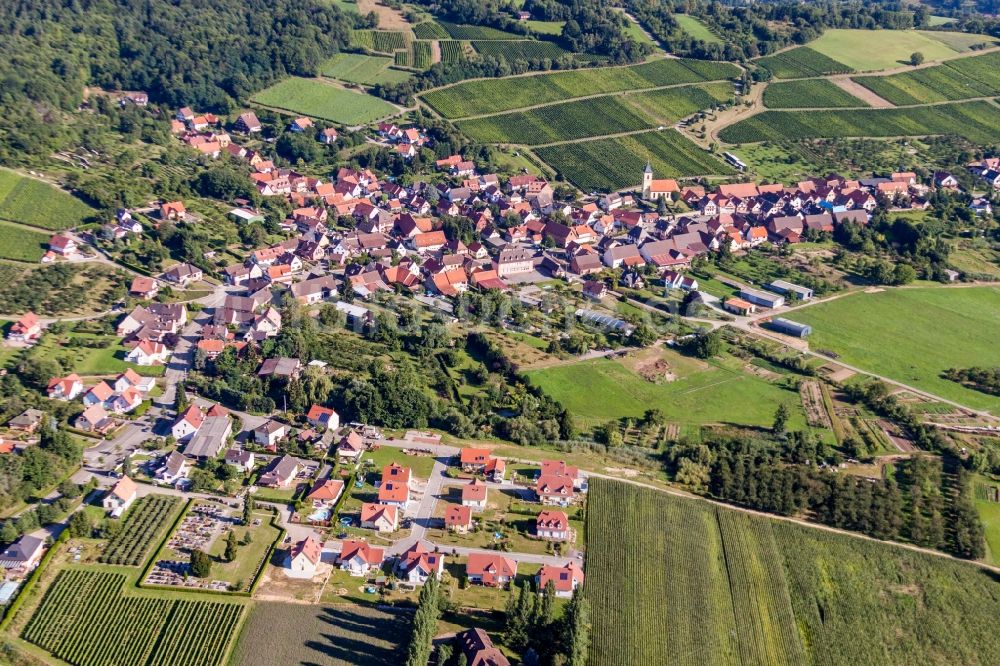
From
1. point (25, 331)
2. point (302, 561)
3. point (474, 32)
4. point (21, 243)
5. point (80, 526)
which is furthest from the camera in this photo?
point (474, 32)

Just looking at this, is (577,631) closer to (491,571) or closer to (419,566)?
(491,571)

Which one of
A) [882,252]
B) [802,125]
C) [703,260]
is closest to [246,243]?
[703,260]

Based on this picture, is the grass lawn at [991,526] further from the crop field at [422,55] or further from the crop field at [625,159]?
the crop field at [422,55]

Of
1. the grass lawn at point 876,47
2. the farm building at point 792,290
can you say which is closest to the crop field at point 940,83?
the grass lawn at point 876,47

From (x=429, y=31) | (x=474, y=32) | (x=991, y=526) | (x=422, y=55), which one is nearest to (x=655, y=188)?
(x=422, y=55)

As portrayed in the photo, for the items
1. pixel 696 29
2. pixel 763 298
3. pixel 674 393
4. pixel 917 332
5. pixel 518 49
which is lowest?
pixel 917 332

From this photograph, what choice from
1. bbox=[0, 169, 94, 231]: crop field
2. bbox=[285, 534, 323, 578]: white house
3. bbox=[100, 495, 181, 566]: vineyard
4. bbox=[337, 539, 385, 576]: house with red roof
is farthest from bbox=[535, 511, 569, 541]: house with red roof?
bbox=[0, 169, 94, 231]: crop field
